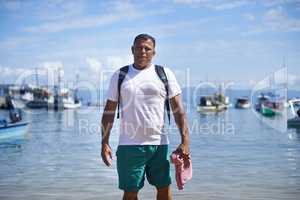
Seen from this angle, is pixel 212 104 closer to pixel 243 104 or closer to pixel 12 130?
pixel 243 104

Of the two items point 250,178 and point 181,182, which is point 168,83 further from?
point 250,178

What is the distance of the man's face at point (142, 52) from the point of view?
175 inches

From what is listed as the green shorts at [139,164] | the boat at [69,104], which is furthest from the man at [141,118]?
the boat at [69,104]

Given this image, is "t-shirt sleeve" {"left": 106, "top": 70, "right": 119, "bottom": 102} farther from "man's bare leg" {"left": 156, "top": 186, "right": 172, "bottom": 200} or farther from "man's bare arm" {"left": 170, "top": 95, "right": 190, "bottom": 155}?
"man's bare leg" {"left": 156, "top": 186, "right": 172, "bottom": 200}

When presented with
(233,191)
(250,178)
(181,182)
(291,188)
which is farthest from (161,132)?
(250,178)

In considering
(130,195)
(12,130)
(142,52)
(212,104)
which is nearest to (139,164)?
(130,195)

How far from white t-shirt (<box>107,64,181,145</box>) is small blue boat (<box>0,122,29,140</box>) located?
17198mm

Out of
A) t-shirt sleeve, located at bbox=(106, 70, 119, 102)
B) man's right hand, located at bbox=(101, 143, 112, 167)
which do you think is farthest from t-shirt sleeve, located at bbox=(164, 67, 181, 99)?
man's right hand, located at bbox=(101, 143, 112, 167)

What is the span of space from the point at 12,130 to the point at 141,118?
62.6 feet

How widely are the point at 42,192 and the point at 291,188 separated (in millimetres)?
3888

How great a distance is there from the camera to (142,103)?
4.41 m

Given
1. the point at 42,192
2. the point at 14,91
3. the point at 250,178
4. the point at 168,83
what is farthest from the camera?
the point at 14,91

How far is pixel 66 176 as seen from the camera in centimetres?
981

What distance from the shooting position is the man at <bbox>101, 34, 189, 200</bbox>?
14.4 ft
